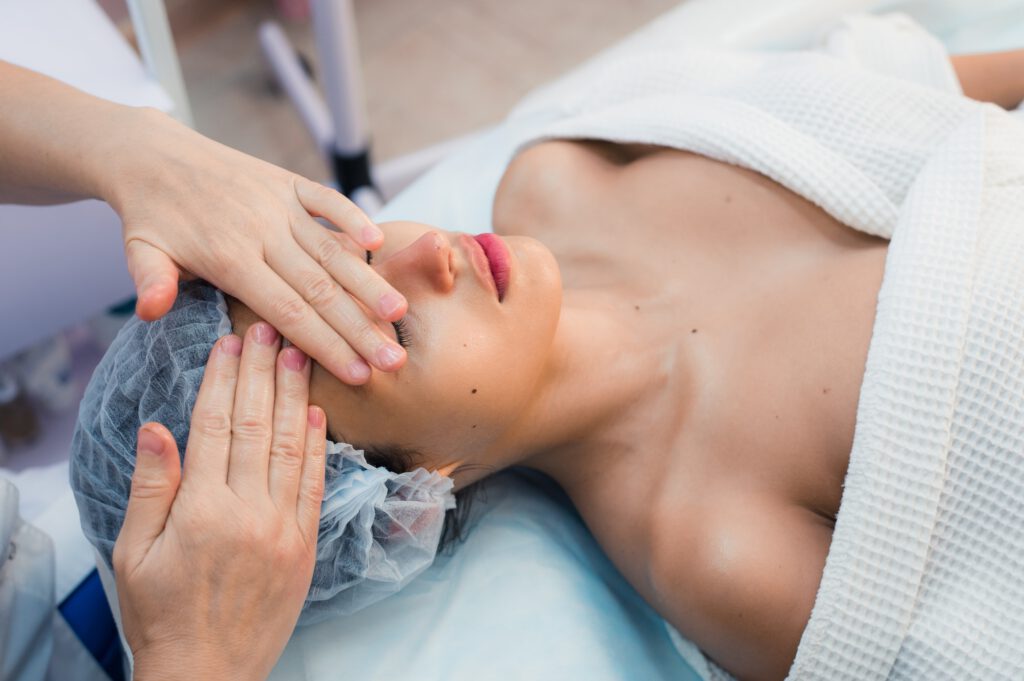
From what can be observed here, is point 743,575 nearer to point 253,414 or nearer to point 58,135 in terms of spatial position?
point 253,414

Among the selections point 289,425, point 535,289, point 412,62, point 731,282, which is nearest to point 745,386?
point 731,282

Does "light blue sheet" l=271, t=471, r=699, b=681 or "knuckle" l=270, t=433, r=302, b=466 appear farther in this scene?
"light blue sheet" l=271, t=471, r=699, b=681

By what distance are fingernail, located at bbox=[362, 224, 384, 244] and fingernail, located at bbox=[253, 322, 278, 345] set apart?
12 cm

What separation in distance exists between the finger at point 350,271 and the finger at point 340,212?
1cm

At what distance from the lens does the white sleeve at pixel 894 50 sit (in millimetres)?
1151

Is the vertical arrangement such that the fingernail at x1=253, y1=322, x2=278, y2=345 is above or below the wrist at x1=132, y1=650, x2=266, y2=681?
above

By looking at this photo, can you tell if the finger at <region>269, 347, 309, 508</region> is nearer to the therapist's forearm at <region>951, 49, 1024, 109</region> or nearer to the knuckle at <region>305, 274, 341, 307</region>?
the knuckle at <region>305, 274, 341, 307</region>

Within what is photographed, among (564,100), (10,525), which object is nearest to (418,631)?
(10,525)

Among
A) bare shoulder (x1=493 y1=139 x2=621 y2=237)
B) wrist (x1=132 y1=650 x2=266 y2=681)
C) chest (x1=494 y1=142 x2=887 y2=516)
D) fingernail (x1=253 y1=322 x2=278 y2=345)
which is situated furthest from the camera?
bare shoulder (x1=493 y1=139 x2=621 y2=237)

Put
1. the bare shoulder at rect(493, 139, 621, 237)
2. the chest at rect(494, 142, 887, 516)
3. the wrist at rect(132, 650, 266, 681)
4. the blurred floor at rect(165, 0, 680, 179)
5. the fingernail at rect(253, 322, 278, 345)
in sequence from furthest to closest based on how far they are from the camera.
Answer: the blurred floor at rect(165, 0, 680, 179) < the bare shoulder at rect(493, 139, 621, 237) < the chest at rect(494, 142, 887, 516) < the fingernail at rect(253, 322, 278, 345) < the wrist at rect(132, 650, 266, 681)

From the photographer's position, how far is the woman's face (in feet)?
2.67

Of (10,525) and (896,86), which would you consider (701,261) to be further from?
(10,525)

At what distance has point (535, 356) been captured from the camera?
34.0 inches

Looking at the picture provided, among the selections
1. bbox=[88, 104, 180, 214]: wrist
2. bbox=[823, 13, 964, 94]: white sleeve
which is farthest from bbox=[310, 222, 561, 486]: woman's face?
bbox=[823, 13, 964, 94]: white sleeve
